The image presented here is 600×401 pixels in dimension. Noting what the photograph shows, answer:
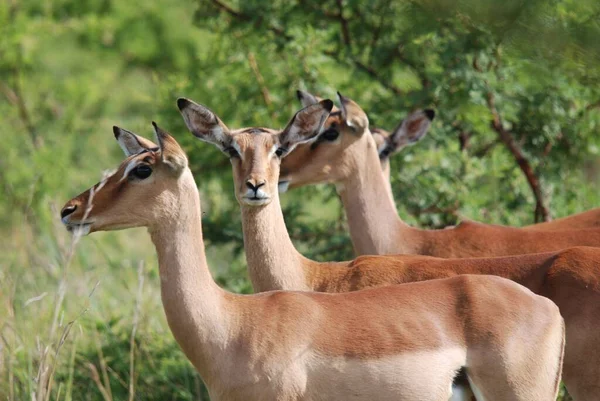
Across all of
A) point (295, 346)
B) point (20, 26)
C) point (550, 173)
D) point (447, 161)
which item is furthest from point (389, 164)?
point (20, 26)

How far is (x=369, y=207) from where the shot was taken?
7.74 metres

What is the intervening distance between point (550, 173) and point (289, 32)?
7.76 ft

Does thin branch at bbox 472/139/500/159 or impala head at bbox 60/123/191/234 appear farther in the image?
thin branch at bbox 472/139/500/159

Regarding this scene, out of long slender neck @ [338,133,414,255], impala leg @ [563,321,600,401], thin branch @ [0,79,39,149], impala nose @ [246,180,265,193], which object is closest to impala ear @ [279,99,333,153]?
impala nose @ [246,180,265,193]

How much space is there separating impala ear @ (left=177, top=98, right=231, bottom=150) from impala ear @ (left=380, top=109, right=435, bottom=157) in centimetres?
233

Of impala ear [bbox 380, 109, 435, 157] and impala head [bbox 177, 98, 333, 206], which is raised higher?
impala head [bbox 177, 98, 333, 206]

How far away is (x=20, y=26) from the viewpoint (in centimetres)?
1290

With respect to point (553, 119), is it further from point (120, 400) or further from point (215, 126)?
point (120, 400)

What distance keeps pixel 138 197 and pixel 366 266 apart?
1.62 meters

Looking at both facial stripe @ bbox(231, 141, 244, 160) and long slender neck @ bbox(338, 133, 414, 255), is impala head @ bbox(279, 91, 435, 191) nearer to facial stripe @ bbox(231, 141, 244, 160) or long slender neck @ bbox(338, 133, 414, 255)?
long slender neck @ bbox(338, 133, 414, 255)

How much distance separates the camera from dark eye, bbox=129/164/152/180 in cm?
530

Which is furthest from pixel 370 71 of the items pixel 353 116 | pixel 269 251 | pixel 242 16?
pixel 269 251

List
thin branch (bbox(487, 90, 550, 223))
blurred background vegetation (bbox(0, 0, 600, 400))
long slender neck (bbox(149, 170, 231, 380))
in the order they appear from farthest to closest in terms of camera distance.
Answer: thin branch (bbox(487, 90, 550, 223)), blurred background vegetation (bbox(0, 0, 600, 400)), long slender neck (bbox(149, 170, 231, 380))

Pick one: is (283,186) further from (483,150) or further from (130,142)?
(483,150)
